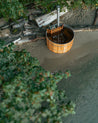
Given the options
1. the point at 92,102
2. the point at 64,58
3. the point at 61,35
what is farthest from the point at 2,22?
the point at 92,102

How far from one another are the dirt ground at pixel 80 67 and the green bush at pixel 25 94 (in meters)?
2.47

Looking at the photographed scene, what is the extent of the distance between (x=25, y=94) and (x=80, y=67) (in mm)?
4048

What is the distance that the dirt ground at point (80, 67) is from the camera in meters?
5.29

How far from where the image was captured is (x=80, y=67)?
625 cm

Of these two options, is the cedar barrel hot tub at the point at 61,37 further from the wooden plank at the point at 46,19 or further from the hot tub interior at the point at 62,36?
the wooden plank at the point at 46,19

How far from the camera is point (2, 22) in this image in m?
6.54

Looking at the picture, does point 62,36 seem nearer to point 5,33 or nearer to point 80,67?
point 80,67

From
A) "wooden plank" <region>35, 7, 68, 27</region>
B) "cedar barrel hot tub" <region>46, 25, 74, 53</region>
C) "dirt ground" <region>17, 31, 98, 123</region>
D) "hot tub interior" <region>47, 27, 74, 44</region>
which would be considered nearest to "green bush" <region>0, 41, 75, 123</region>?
"dirt ground" <region>17, 31, 98, 123</region>

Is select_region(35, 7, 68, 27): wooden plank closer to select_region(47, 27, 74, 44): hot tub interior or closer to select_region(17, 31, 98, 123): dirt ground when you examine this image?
select_region(47, 27, 74, 44): hot tub interior

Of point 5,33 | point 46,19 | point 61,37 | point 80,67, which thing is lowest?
point 80,67

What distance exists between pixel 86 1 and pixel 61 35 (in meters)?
1.88

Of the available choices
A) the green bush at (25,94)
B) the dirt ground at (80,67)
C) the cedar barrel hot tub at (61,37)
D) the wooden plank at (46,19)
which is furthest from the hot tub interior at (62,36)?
the green bush at (25,94)

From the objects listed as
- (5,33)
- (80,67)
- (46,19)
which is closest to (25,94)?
(80,67)

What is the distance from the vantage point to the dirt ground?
17.3 feet
